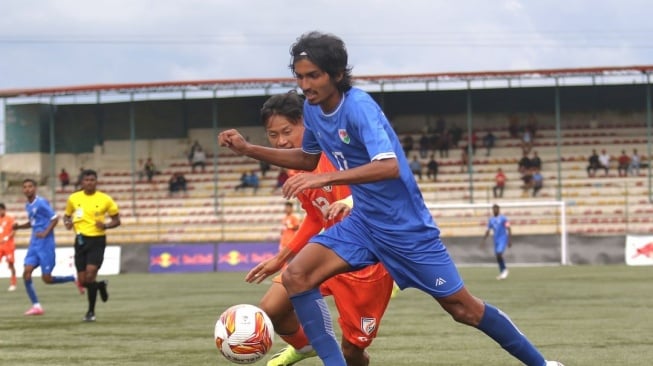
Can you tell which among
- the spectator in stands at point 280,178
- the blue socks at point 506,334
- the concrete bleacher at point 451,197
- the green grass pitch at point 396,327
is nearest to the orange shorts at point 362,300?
the blue socks at point 506,334

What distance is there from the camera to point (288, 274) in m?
6.92

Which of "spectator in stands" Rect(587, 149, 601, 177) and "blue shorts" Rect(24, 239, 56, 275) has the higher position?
"spectator in stands" Rect(587, 149, 601, 177)

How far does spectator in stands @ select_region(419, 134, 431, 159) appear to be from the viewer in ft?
157

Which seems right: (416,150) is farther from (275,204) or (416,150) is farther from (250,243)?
(250,243)

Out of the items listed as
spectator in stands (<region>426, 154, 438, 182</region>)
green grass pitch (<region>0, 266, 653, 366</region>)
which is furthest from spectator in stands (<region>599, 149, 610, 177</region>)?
green grass pitch (<region>0, 266, 653, 366</region>)

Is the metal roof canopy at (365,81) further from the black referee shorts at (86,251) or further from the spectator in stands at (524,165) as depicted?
the black referee shorts at (86,251)

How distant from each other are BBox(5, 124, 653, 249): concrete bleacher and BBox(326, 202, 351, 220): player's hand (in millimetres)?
30951

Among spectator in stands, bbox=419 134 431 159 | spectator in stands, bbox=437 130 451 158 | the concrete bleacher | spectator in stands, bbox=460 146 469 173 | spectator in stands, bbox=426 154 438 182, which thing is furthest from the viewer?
spectator in stands, bbox=419 134 431 159

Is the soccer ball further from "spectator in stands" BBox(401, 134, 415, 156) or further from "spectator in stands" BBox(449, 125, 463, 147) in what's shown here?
"spectator in stands" BBox(449, 125, 463, 147)

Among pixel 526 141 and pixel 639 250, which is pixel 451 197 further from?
pixel 639 250

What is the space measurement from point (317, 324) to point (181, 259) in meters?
30.3

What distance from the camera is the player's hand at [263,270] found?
7.63 m

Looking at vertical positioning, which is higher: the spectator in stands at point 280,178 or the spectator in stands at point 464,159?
the spectator in stands at point 464,159

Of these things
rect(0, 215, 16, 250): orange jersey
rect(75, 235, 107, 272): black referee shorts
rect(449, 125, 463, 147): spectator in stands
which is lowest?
rect(0, 215, 16, 250): orange jersey
